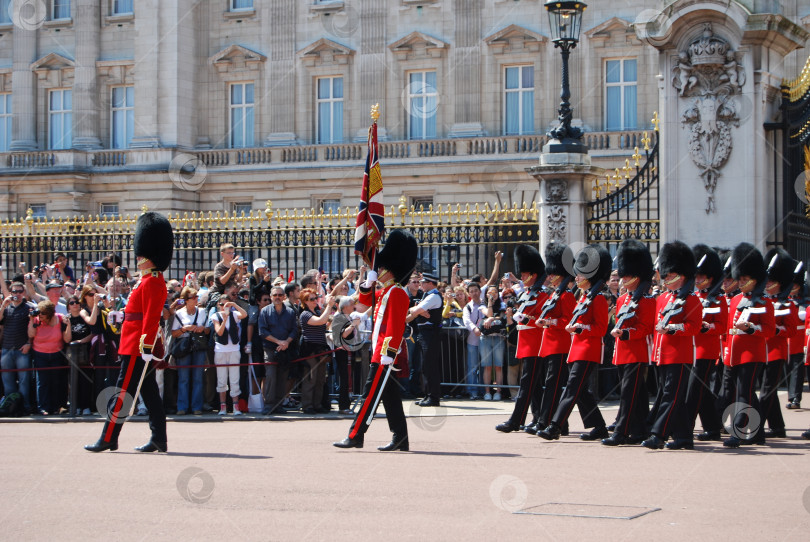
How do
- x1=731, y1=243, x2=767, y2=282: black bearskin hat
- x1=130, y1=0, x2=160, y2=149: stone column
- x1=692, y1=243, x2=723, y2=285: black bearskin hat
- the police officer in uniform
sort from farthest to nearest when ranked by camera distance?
1. x1=130, y1=0, x2=160, y2=149: stone column
2. the police officer in uniform
3. x1=731, y1=243, x2=767, y2=282: black bearskin hat
4. x1=692, y1=243, x2=723, y2=285: black bearskin hat

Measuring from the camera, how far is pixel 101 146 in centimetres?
3847

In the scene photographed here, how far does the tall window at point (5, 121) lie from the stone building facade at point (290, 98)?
8 centimetres

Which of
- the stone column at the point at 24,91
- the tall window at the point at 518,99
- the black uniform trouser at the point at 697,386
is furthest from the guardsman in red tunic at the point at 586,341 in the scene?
the stone column at the point at 24,91

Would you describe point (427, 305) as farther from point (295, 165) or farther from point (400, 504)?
point (295, 165)

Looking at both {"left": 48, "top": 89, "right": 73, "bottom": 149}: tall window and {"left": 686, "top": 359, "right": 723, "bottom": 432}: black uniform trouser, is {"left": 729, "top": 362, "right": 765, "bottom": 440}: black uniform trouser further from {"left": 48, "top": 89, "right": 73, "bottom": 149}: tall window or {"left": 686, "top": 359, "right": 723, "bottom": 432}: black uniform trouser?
{"left": 48, "top": 89, "right": 73, "bottom": 149}: tall window

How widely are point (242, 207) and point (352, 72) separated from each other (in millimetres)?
4975

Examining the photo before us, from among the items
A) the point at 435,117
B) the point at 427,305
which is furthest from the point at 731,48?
the point at 435,117

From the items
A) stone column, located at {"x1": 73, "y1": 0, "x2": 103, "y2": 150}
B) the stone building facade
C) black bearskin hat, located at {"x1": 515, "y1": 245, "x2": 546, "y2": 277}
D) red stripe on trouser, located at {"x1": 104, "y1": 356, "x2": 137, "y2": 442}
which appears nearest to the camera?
red stripe on trouser, located at {"x1": 104, "y1": 356, "x2": 137, "y2": 442}

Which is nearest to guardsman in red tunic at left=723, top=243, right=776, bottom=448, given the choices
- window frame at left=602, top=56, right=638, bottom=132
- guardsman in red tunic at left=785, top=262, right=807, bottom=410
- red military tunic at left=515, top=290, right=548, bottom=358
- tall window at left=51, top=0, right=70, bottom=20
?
red military tunic at left=515, top=290, right=548, bottom=358

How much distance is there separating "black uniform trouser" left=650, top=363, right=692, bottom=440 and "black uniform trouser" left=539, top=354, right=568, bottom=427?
1113 mm

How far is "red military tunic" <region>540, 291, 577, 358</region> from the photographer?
11.8 meters

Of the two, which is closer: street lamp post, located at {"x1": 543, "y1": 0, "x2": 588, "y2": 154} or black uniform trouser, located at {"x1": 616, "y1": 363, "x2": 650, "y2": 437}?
black uniform trouser, located at {"x1": 616, "y1": 363, "x2": 650, "y2": 437}

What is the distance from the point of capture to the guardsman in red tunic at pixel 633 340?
11.0m

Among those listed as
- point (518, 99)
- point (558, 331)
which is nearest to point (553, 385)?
point (558, 331)
